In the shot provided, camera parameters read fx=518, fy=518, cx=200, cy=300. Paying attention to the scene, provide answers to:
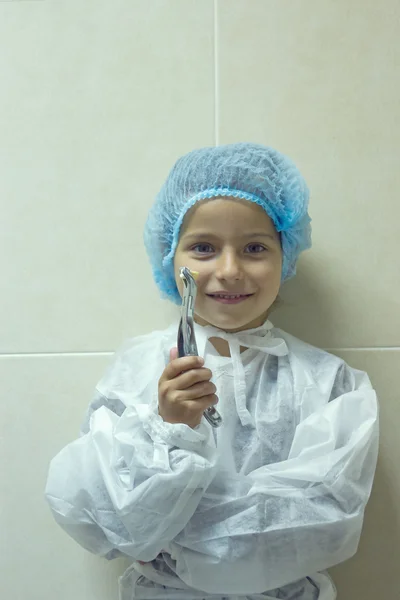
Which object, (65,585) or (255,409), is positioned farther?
(65,585)

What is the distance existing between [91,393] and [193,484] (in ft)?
0.93

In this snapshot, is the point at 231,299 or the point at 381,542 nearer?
A: the point at 231,299

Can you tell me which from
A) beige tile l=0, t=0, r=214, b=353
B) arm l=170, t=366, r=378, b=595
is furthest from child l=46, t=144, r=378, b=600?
beige tile l=0, t=0, r=214, b=353

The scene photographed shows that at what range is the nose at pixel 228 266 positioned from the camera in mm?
603

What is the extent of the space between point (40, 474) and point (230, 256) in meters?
0.45

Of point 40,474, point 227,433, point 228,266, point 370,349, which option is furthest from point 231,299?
point 40,474

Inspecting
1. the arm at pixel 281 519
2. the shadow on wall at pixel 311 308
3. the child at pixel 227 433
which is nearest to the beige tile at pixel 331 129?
the shadow on wall at pixel 311 308

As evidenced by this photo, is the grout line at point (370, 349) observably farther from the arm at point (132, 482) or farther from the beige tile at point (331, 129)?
the arm at point (132, 482)

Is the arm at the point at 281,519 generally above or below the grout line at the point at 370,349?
below

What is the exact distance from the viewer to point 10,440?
0.78 m

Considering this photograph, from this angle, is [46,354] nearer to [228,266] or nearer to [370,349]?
[228,266]

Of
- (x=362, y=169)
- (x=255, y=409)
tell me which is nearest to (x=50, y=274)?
(x=255, y=409)

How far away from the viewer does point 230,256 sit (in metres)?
0.61

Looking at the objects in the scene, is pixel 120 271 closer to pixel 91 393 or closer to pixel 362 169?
pixel 91 393
